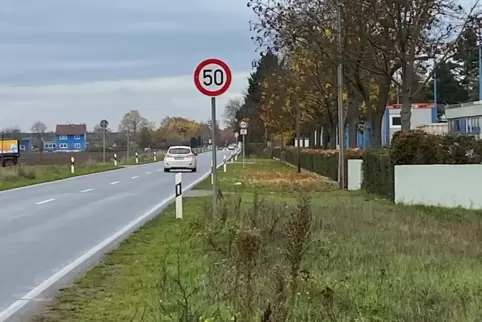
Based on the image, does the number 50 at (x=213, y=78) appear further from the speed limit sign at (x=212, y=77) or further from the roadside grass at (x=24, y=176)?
the roadside grass at (x=24, y=176)

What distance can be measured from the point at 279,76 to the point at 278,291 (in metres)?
44.0

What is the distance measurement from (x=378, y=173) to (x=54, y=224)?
11.2 metres

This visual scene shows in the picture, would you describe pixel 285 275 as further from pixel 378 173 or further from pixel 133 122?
pixel 133 122

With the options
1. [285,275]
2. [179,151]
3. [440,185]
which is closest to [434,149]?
[440,185]

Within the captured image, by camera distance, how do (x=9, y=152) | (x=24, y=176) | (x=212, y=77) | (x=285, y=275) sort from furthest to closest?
(x=9, y=152) < (x=24, y=176) < (x=212, y=77) < (x=285, y=275)

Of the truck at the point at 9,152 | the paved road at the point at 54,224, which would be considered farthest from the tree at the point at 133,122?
the paved road at the point at 54,224

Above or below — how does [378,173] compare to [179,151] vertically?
below

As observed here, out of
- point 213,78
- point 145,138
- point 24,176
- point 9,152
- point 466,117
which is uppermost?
point 213,78

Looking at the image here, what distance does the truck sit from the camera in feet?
190

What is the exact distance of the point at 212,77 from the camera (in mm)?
13703

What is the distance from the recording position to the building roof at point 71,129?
424 feet

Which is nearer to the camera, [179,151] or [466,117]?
[179,151]

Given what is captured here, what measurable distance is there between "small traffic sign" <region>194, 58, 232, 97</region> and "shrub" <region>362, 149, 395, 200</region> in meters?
9.64

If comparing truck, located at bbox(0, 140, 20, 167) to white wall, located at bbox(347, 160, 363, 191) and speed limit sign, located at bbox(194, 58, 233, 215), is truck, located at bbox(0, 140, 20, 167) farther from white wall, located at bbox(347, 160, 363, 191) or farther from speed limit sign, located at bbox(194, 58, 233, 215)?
speed limit sign, located at bbox(194, 58, 233, 215)
